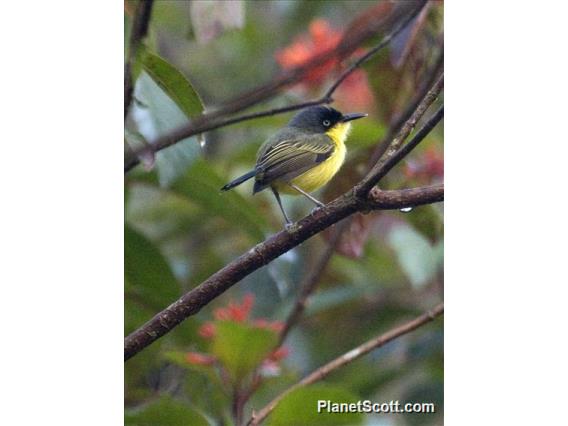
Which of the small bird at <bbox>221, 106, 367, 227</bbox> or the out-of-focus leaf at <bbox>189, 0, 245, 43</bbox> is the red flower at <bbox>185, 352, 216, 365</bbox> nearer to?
the small bird at <bbox>221, 106, 367, 227</bbox>

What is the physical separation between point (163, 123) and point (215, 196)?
15.3 inches

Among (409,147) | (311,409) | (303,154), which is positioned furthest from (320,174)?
(409,147)

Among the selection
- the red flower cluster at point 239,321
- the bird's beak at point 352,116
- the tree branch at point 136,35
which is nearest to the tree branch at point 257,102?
the tree branch at point 136,35

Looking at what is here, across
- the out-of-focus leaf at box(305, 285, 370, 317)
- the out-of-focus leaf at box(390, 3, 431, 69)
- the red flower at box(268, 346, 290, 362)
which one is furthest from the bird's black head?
the red flower at box(268, 346, 290, 362)

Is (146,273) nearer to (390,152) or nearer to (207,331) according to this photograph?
(207,331)

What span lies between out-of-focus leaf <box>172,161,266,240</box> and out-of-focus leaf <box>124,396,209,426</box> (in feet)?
1.89

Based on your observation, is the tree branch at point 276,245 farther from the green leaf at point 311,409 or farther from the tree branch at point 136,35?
the tree branch at point 136,35

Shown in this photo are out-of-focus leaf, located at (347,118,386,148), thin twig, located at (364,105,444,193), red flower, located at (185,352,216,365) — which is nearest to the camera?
thin twig, located at (364,105,444,193)

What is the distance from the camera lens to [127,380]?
101 inches

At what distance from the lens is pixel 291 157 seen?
8.98 ft

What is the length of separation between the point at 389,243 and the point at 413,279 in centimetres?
49

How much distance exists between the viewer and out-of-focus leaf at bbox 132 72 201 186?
2.26m

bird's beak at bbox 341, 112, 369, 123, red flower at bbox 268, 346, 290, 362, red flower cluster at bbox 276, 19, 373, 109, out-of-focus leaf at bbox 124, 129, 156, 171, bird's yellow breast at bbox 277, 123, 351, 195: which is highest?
red flower cluster at bbox 276, 19, 373, 109

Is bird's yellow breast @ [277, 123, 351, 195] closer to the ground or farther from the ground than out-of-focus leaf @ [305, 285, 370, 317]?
farther from the ground
